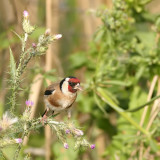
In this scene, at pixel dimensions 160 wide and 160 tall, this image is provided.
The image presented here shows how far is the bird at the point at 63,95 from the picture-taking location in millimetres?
1923

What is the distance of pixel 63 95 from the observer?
1.96 m

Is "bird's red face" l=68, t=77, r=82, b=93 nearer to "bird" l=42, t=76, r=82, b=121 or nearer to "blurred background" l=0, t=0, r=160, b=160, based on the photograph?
"bird" l=42, t=76, r=82, b=121

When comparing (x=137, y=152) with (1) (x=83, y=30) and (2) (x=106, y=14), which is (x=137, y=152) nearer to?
(2) (x=106, y=14)

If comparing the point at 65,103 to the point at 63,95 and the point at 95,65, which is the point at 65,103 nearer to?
the point at 63,95

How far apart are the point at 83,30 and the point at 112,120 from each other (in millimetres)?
1112

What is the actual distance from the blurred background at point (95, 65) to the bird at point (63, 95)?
18 cm

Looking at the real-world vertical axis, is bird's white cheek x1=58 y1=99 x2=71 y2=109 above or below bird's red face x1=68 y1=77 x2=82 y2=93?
below

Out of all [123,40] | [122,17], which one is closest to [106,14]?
[122,17]

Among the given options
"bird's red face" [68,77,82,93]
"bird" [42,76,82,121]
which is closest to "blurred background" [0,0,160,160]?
"bird" [42,76,82,121]

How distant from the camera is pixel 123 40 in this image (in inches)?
109

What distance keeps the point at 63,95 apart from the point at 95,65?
1166 millimetres

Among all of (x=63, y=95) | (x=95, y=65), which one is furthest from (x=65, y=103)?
(x=95, y=65)

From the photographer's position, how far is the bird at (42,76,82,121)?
1923 millimetres

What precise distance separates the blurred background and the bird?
18cm
